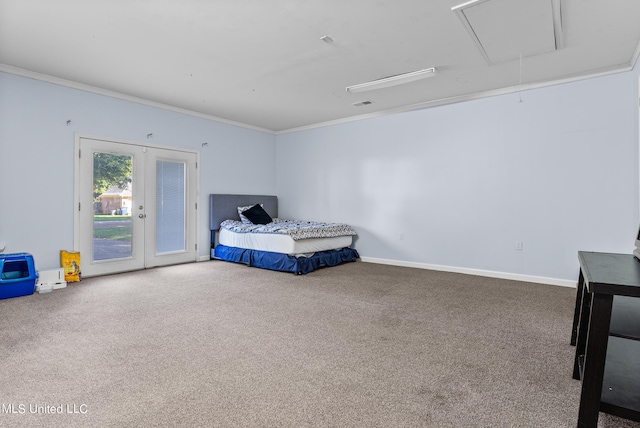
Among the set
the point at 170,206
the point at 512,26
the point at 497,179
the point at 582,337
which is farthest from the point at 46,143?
the point at 497,179

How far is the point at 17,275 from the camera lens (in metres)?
3.85

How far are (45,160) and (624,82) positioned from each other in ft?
23.1

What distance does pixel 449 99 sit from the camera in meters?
5.08

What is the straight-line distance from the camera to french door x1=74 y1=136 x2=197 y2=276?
15.2ft

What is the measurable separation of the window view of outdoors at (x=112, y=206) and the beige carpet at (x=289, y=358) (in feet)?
3.14

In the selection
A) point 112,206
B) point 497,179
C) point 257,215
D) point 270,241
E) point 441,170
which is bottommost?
point 270,241

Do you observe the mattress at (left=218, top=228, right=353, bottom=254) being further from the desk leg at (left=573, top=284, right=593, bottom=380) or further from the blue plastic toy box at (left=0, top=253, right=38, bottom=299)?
the desk leg at (left=573, top=284, right=593, bottom=380)

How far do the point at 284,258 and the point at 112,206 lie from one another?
260 centimetres

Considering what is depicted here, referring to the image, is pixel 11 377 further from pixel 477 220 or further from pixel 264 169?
pixel 264 169

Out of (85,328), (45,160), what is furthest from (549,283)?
(45,160)

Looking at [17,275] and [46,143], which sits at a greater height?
[46,143]

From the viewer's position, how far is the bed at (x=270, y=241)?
501cm

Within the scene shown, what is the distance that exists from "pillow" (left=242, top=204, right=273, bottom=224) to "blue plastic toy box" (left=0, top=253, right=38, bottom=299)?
3173 mm

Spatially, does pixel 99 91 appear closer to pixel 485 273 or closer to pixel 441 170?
pixel 441 170
